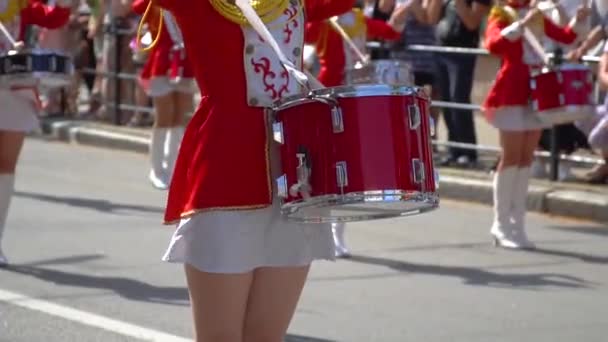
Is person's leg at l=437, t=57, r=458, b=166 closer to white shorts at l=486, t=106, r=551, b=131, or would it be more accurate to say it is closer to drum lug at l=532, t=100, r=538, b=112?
white shorts at l=486, t=106, r=551, b=131

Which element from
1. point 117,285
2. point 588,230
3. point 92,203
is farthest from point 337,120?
point 92,203

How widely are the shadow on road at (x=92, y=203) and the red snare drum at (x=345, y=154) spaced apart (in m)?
6.43

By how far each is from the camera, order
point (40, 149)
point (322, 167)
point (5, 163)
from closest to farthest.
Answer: point (322, 167), point (5, 163), point (40, 149)

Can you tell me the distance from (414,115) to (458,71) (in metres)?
8.32

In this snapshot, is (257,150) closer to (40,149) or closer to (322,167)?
(322,167)

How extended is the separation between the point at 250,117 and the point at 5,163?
4414 mm

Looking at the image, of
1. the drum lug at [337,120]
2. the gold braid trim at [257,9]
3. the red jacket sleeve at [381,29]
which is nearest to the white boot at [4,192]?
the red jacket sleeve at [381,29]

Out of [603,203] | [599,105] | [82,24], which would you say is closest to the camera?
[603,203]

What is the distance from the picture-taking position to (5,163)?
811 centimetres

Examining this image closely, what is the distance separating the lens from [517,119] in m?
8.77

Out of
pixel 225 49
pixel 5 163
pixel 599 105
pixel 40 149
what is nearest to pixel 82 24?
pixel 40 149

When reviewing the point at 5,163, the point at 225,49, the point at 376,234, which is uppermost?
the point at 225,49

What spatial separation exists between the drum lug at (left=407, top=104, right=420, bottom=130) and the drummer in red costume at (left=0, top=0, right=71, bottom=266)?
14.2 ft

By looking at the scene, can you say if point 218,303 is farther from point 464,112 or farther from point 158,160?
point 464,112
